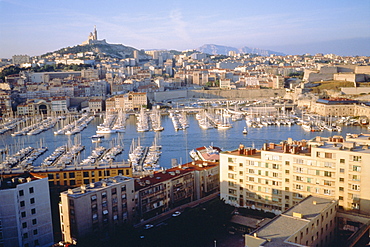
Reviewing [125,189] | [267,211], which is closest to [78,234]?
[125,189]

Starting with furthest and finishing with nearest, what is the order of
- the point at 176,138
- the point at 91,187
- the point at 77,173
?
1. the point at 176,138
2. the point at 77,173
3. the point at 91,187

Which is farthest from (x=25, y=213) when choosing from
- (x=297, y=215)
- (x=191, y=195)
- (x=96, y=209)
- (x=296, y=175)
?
(x=296, y=175)

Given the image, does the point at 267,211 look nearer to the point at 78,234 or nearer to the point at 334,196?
the point at 334,196

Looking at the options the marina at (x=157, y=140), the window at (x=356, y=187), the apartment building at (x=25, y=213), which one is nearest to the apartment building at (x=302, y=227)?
the window at (x=356, y=187)

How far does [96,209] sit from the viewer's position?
4.88 metres

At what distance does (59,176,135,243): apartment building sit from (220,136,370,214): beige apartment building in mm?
1534

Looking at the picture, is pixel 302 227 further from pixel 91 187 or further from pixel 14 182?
pixel 14 182

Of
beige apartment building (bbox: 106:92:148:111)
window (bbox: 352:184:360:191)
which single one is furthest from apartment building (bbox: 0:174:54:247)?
beige apartment building (bbox: 106:92:148:111)

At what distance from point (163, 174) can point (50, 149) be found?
23.7 feet

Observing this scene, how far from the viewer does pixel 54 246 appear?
4562 millimetres

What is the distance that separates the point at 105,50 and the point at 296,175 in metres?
46.7

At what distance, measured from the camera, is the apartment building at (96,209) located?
472 cm

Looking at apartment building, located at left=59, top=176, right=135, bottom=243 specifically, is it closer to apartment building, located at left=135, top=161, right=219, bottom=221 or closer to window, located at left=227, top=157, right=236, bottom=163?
apartment building, located at left=135, top=161, right=219, bottom=221

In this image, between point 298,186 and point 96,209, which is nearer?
point 96,209
